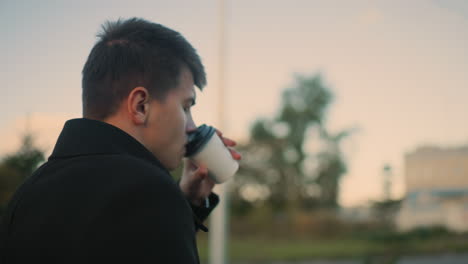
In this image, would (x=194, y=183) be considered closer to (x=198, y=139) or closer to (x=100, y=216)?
(x=198, y=139)

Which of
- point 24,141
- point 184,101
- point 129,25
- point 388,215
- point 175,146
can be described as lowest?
point 388,215

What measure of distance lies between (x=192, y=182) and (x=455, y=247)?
1038 cm

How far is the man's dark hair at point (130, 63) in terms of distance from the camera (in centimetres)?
114

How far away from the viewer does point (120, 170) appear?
908 mm

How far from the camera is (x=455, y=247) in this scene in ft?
34.5

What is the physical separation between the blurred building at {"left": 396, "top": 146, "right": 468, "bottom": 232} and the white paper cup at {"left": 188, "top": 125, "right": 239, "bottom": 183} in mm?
4560

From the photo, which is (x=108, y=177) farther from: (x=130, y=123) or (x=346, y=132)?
(x=346, y=132)

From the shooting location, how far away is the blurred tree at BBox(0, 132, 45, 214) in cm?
365

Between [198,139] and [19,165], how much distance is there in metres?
2.79

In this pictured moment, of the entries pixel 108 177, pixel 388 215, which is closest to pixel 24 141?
pixel 108 177

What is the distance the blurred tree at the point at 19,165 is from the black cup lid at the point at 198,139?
7.45ft

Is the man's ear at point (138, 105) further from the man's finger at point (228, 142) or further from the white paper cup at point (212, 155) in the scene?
the man's finger at point (228, 142)

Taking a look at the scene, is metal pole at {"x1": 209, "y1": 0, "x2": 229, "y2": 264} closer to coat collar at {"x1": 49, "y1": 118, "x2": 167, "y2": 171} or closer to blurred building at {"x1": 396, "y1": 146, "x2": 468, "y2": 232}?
blurred building at {"x1": 396, "y1": 146, "x2": 468, "y2": 232}

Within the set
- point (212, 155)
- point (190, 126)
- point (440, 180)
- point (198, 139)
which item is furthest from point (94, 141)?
point (440, 180)
